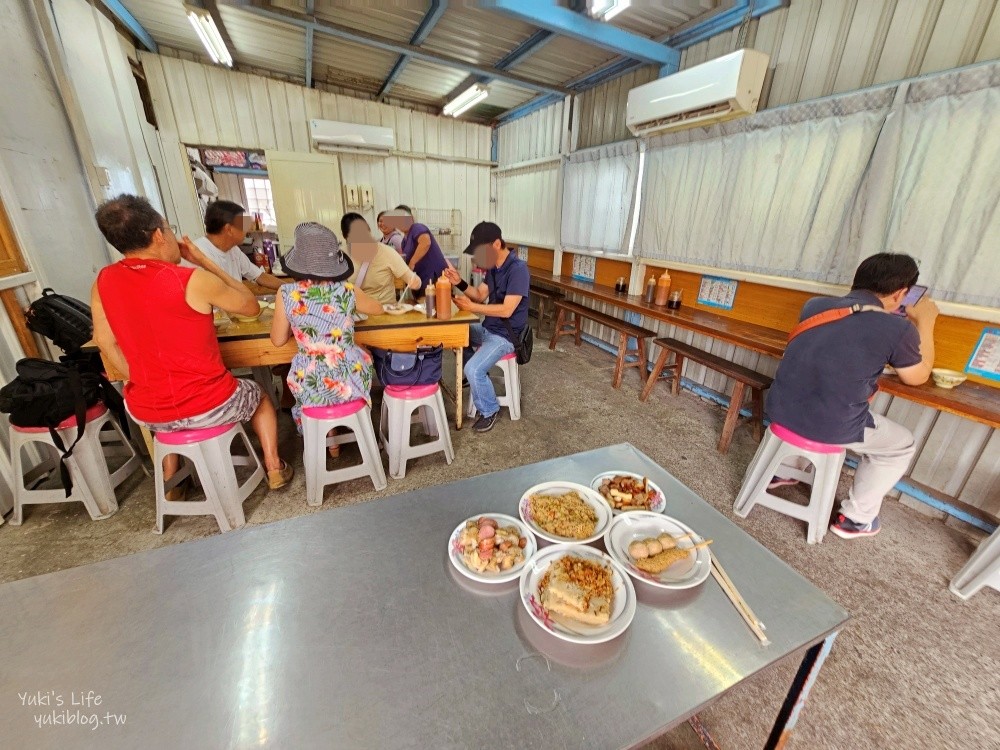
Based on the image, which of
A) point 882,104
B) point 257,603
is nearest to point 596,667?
point 257,603

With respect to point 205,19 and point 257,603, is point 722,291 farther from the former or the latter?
point 205,19

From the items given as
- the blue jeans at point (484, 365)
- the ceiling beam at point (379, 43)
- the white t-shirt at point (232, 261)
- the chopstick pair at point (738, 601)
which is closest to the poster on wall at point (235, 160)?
the ceiling beam at point (379, 43)

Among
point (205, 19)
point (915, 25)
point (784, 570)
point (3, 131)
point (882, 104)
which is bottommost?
point (784, 570)

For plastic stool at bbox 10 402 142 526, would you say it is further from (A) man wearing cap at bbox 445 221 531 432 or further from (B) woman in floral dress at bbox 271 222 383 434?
(A) man wearing cap at bbox 445 221 531 432

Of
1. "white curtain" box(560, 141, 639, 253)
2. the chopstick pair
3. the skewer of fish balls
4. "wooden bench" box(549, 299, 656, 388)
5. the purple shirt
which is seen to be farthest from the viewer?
"white curtain" box(560, 141, 639, 253)

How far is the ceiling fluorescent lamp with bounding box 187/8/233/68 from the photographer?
137 inches

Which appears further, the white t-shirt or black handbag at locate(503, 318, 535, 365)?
black handbag at locate(503, 318, 535, 365)

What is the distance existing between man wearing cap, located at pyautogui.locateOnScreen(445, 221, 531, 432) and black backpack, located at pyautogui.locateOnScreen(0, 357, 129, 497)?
2.19 metres

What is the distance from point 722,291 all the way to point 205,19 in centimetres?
546

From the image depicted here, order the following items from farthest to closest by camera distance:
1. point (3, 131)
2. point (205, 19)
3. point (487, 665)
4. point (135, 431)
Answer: point (205, 19) < point (135, 431) < point (3, 131) < point (487, 665)

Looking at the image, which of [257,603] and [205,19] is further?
[205,19]

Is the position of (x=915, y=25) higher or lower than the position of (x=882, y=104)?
higher

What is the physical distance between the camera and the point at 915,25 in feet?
7.81

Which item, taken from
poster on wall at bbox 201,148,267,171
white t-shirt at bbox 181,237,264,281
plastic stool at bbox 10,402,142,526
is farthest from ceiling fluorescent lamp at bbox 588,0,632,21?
poster on wall at bbox 201,148,267,171
